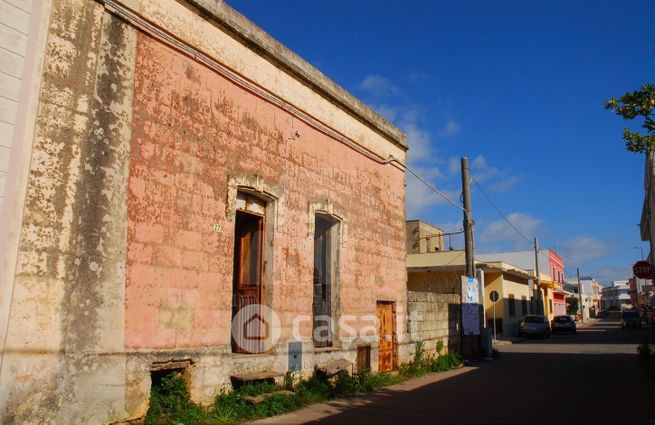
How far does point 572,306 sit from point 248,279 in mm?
63778

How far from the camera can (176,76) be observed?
809 centimetres

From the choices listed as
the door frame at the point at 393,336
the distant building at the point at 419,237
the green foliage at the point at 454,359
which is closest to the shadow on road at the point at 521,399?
the green foliage at the point at 454,359

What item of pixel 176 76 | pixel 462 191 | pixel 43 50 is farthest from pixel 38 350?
pixel 462 191

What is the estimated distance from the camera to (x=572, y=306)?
214 feet

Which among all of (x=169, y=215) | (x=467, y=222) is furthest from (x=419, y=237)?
(x=169, y=215)

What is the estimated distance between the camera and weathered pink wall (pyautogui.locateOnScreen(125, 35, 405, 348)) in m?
7.31

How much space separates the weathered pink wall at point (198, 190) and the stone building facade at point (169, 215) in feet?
0.08

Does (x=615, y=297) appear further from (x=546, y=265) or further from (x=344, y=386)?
(x=344, y=386)

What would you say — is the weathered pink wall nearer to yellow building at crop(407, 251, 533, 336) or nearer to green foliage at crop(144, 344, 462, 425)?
green foliage at crop(144, 344, 462, 425)

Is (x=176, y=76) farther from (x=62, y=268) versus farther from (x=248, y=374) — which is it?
(x=248, y=374)

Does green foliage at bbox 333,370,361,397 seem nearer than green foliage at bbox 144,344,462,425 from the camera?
No

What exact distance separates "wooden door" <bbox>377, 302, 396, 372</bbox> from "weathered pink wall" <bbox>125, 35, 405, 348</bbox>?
190cm

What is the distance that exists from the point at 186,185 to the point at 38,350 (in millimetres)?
3023

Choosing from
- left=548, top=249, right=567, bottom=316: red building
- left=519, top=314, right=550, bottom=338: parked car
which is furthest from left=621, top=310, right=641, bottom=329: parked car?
left=519, top=314, right=550, bottom=338: parked car
